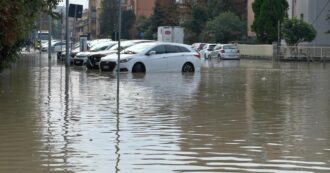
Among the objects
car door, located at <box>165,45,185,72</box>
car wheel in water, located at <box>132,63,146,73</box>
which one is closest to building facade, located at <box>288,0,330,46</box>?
car door, located at <box>165,45,185,72</box>

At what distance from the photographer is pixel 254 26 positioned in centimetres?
6694

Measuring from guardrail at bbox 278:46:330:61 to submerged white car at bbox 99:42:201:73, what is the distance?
25483mm

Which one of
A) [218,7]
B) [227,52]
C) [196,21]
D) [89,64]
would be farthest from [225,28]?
[89,64]

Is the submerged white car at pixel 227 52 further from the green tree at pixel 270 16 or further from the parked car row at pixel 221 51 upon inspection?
the green tree at pixel 270 16

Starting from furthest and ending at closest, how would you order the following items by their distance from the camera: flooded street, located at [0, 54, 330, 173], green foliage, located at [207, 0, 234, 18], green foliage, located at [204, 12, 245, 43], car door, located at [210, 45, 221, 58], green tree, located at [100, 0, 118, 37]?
green tree, located at [100, 0, 118, 37] < green foliage, located at [207, 0, 234, 18] < green foliage, located at [204, 12, 245, 43] < car door, located at [210, 45, 221, 58] < flooded street, located at [0, 54, 330, 173]

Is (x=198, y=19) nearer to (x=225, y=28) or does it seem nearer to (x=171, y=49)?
(x=225, y=28)

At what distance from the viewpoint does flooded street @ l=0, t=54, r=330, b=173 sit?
8359 mm

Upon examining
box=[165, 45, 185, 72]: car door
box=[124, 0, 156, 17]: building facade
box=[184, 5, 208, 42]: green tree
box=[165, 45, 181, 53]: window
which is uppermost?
box=[124, 0, 156, 17]: building facade

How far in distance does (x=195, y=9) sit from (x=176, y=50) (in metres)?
54.4

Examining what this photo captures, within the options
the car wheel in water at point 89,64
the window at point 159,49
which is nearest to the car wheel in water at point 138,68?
the window at point 159,49

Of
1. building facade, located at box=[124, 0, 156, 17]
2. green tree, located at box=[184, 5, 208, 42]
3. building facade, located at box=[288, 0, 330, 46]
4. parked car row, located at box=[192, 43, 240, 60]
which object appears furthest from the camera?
building facade, located at box=[124, 0, 156, 17]

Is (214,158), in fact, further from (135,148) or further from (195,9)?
(195,9)

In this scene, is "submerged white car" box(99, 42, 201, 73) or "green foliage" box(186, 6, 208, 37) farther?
"green foliage" box(186, 6, 208, 37)

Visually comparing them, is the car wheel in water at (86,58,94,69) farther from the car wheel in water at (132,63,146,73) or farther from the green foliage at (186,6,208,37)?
the green foliage at (186,6,208,37)
